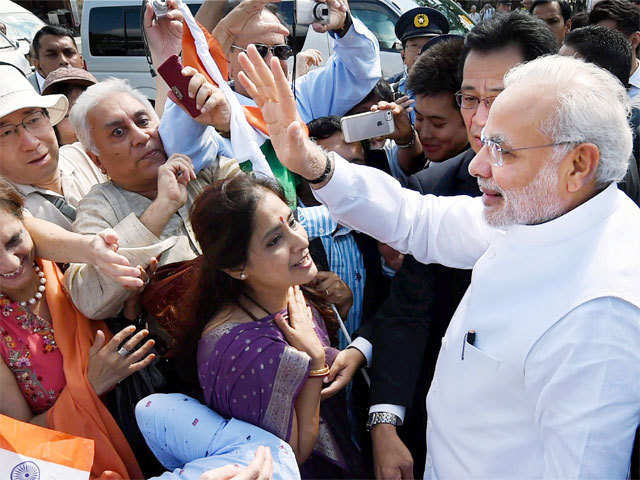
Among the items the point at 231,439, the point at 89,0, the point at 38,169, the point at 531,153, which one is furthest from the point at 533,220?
the point at 89,0

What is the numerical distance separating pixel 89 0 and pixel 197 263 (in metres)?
7.66

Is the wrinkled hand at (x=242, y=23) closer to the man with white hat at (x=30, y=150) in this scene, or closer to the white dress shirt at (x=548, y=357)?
the man with white hat at (x=30, y=150)

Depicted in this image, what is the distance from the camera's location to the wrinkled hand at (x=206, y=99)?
1818 mm

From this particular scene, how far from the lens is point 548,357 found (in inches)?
41.2

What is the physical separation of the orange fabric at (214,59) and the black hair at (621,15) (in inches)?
131

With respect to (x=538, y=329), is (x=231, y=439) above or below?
below

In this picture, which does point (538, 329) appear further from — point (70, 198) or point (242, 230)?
point (70, 198)

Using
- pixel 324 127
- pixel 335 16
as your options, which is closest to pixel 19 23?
pixel 335 16

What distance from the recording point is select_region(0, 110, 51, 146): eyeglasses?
6.35ft

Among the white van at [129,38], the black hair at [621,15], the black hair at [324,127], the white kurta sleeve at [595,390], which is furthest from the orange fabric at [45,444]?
the white van at [129,38]

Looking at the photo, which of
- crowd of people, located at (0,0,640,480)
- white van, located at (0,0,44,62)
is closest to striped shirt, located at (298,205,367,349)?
crowd of people, located at (0,0,640,480)

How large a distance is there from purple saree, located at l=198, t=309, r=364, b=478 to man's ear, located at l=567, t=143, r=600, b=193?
0.86 m

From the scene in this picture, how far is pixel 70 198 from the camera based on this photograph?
2.10 meters

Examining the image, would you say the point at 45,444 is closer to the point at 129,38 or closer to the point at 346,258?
the point at 346,258
